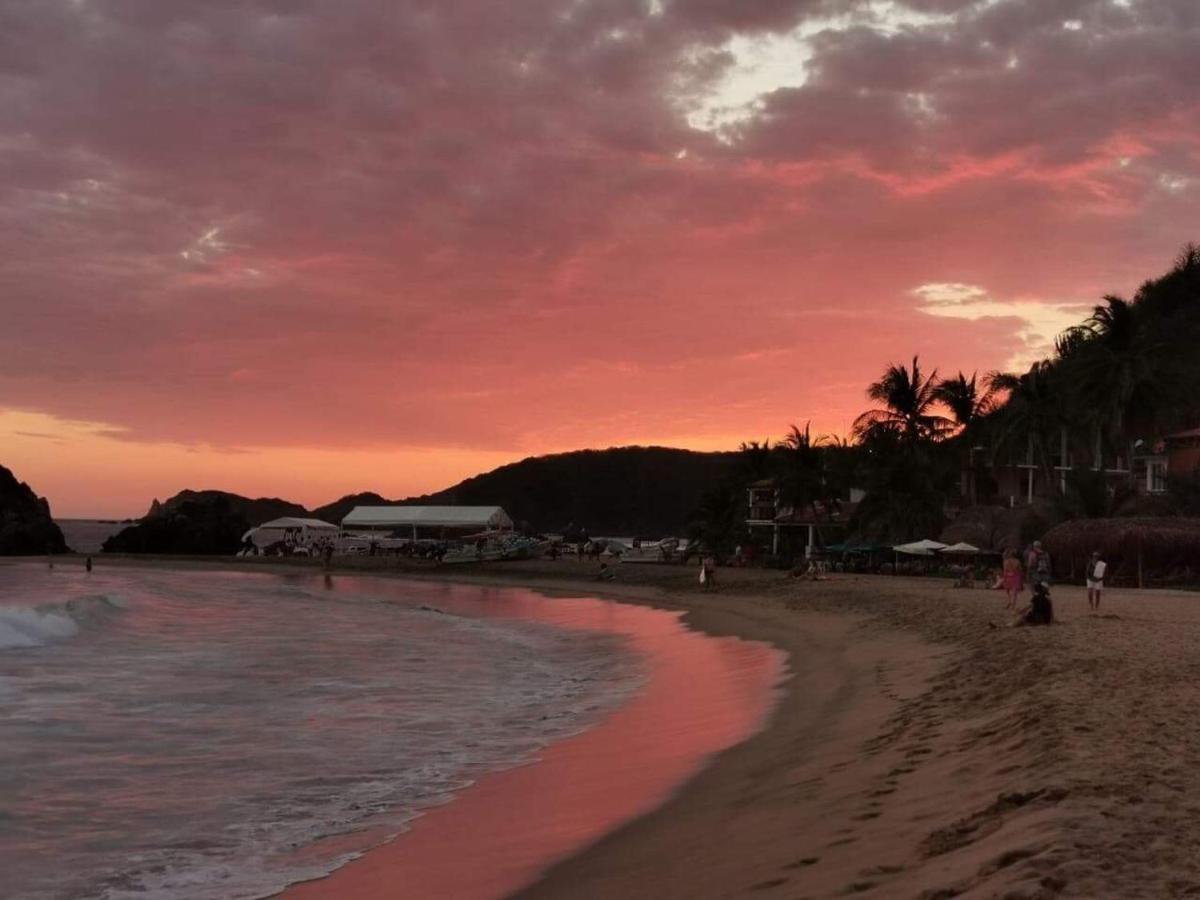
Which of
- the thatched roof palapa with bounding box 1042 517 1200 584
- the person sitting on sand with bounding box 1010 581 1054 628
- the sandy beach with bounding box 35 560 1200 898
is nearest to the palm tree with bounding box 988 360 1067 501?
the thatched roof palapa with bounding box 1042 517 1200 584

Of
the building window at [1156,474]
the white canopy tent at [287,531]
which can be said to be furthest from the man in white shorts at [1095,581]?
the white canopy tent at [287,531]

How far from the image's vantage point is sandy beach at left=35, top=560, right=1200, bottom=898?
4887 millimetres

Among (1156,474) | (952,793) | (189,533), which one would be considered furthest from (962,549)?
(189,533)

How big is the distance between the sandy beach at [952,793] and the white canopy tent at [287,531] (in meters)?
99.6

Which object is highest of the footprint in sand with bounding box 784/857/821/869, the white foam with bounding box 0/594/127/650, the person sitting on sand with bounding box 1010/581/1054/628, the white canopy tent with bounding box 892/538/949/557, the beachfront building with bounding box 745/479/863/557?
the beachfront building with bounding box 745/479/863/557

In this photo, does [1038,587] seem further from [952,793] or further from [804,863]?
[804,863]

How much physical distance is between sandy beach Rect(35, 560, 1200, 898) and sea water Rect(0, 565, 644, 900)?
1509 millimetres

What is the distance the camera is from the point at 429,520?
106000 mm

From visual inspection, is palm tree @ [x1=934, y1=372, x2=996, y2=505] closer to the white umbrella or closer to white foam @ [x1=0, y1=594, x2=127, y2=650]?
the white umbrella

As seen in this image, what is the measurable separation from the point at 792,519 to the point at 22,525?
9372 centimetres

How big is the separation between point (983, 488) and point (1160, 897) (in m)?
62.8

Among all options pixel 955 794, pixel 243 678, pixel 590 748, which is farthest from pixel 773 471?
pixel 955 794

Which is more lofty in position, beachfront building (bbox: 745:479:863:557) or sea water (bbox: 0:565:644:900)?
beachfront building (bbox: 745:479:863:557)

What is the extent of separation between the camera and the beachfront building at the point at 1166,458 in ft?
174
